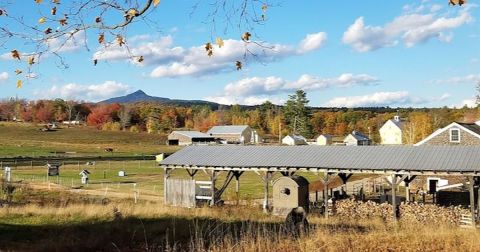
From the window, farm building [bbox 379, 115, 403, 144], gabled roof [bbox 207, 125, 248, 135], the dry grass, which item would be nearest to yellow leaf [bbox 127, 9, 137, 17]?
the dry grass

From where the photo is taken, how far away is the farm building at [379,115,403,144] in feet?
363

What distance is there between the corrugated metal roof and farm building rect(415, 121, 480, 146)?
47.0 feet

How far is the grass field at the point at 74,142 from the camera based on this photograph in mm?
98400

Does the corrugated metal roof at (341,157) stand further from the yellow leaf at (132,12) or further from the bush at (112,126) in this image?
the bush at (112,126)

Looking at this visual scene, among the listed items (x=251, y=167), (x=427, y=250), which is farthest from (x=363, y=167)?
(x=427, y=250)

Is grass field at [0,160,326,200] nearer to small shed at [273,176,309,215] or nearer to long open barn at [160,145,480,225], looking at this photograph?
long open barn at [160,145,480,225]

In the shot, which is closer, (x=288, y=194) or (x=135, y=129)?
(x=288, y=194)

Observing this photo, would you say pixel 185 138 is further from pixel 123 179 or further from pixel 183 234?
pixel 183 234

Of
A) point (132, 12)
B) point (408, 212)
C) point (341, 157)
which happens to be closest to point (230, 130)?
point (341, 157)

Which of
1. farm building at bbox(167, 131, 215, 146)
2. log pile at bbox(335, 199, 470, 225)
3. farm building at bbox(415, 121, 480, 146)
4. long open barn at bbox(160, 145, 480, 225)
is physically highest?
farm building at bbox(167, 131, 215, 146)

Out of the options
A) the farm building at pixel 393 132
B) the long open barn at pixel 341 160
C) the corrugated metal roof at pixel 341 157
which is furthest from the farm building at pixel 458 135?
the farm building at pixel 393 132

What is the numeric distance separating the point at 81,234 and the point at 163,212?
5906 millimetres

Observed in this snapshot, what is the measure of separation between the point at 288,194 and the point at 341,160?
138 inches

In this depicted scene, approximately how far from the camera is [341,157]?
27938 millimetres
